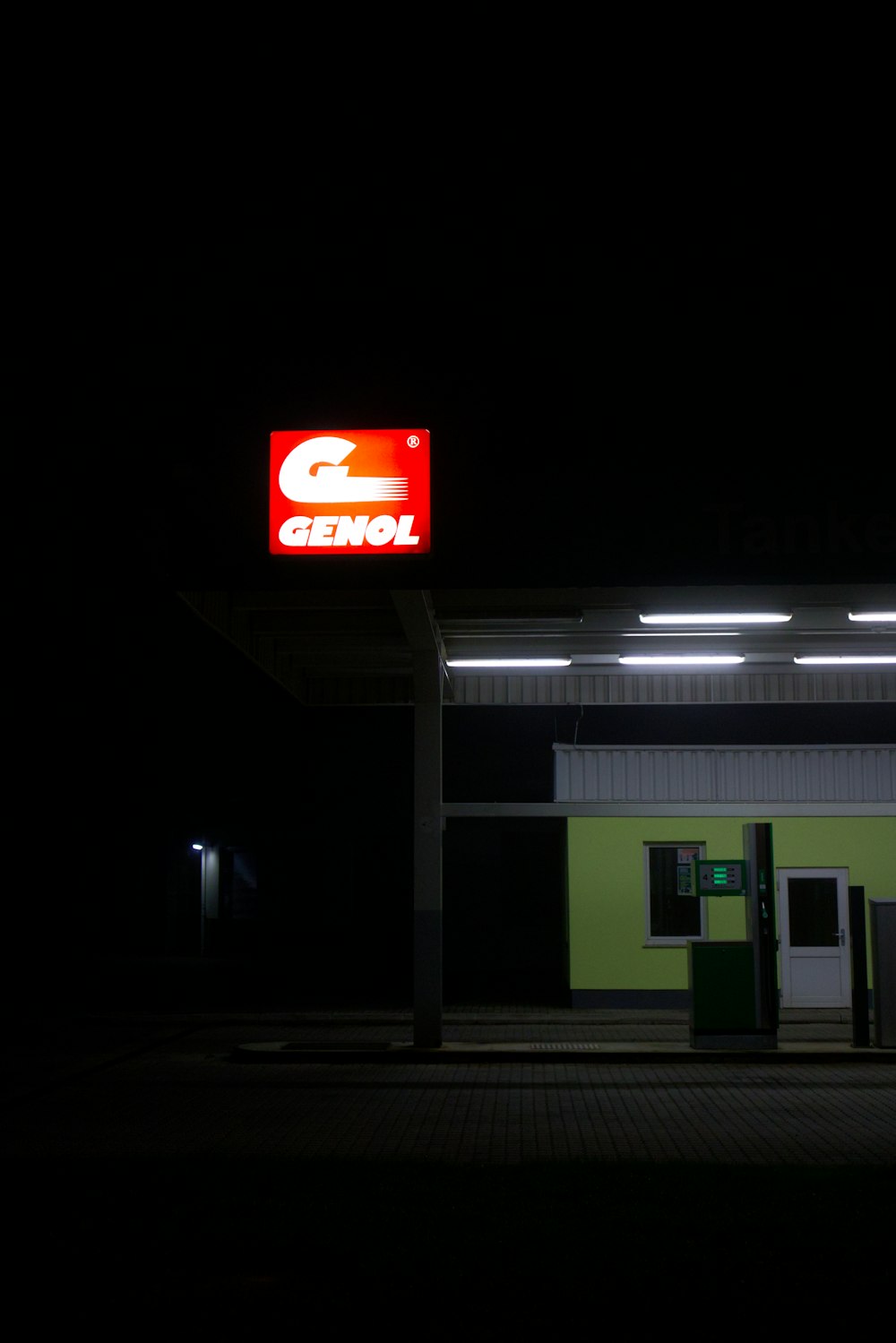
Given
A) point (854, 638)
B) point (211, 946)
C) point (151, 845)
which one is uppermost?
point (854, 638)

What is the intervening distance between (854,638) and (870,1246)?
31.4ft

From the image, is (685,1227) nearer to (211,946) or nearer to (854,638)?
(854,638)

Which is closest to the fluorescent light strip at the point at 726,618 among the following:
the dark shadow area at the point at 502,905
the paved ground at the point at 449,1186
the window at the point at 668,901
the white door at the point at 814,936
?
the paved ground at the point at 449,1186

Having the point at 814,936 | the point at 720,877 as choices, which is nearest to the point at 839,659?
the point at 720,877

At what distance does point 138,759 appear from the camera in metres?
51.8

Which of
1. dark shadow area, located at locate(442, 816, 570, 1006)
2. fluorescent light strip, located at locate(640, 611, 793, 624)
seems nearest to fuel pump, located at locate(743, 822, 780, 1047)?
fluorescent light strip, located at locate(640, 611, 793, 624)

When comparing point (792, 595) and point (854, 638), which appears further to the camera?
point (854, 638)

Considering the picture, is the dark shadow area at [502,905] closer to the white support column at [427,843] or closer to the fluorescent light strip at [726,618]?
the white support column at [427,843]

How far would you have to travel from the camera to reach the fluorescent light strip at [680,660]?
1551 centimetres

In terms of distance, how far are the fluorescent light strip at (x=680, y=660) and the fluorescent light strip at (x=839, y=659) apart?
0.88m

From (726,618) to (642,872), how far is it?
18.9 feet

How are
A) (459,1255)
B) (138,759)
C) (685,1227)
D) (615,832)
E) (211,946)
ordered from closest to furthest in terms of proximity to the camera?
1. (459,1255)
2. (685,1227)
3. (615,832)
4. (211,946)
5. (138,759)

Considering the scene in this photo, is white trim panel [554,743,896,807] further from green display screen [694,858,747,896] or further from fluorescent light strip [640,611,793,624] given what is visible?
fluorescent light strip [640,611,793,624]

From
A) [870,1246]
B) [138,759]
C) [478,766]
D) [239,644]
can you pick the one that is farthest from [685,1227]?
[138,759]
